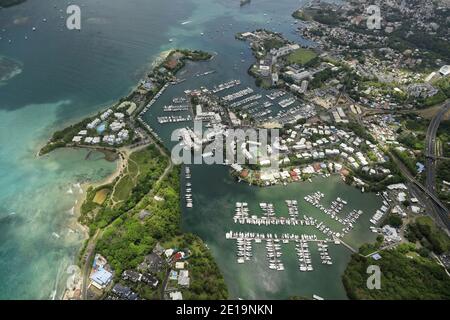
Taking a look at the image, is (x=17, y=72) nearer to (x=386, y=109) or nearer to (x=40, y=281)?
(x=40, y=281)

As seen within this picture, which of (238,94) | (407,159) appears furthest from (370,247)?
(238,94)

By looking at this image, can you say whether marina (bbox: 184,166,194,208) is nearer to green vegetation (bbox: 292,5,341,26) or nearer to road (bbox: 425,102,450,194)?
road (bbox: 425,102,450,194)

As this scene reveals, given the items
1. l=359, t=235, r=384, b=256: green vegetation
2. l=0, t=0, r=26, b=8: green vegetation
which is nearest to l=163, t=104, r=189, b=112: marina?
l=359, t=235, r=384, b=256: green vegetation

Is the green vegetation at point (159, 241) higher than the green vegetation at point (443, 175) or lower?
lower

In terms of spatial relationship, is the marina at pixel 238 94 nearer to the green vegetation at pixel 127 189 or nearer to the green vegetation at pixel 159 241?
the green vegetation at pixel 127 189

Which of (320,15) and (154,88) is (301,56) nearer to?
(320,15)

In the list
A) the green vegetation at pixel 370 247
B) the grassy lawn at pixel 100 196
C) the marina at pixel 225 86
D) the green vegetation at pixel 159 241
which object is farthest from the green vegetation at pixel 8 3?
the green vegetation at pixel 370 247

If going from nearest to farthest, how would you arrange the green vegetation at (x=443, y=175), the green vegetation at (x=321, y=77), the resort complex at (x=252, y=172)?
1. the resort complex at (x=252, y=172)
2. the green vegetation at (x=443, y=175)
3. the green vegetation at (x=321, y=77)

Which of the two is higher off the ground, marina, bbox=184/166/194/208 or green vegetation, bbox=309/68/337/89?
green vegetation, bbox=309/68/337/89
